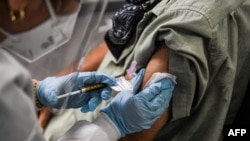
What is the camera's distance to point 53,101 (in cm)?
104

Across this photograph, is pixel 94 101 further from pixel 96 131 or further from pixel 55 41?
pixel 55 41

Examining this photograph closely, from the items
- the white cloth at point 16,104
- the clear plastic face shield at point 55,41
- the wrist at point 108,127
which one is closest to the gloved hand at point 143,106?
the wrist at point 108,127

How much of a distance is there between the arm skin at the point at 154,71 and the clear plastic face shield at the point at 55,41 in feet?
0.81

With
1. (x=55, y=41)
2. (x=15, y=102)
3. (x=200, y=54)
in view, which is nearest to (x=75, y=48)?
(x=55, y=41)

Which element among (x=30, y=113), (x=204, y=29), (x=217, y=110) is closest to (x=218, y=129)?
(x=217, y=110)

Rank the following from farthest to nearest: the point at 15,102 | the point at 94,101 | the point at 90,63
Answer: the point at 90,63 → the point at 94,101 → the point at 15,102

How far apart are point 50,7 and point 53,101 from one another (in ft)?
1.36

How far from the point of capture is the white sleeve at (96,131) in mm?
1059

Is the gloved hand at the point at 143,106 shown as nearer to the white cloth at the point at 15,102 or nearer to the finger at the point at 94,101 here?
the finger at the point at 94,101

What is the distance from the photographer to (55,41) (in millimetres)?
769

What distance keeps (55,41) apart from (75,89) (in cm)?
37

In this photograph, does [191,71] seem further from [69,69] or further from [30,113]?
[30,113]

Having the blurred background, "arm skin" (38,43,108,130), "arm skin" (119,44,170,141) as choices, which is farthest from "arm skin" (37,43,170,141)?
"arm skin" (38,43,108,130)

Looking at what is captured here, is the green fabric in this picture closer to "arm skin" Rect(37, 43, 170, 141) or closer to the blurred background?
"arm skin" Rect(37, 43, 170, 141)
